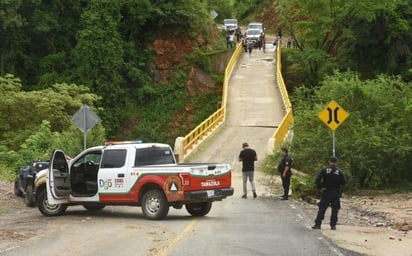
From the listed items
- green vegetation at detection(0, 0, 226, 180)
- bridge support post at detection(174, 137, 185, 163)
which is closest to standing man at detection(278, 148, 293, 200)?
bridge support post at detection(174, 137, 185, 163)

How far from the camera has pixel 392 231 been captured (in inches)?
613

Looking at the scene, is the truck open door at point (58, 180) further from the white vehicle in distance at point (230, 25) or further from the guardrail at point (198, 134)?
the white vehicle in distance at point (230, 25)

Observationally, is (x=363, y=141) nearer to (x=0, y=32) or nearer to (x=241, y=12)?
(x=0, y=32)

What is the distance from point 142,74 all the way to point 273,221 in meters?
43.0

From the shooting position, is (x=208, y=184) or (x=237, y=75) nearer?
(x=208, y=184)

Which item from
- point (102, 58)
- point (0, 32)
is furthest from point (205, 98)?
point (0, 32)

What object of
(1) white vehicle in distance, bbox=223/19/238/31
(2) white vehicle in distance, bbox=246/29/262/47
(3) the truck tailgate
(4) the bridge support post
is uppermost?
(1) white vehicle in distance, bbox=223/19/238/31

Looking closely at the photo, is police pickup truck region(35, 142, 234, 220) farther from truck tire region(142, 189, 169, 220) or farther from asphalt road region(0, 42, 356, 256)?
asphalt road region(0, 42, 356, 256)

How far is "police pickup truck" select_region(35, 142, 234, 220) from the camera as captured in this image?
55.1 ft

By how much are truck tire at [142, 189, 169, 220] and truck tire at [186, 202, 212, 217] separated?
4.02 feet

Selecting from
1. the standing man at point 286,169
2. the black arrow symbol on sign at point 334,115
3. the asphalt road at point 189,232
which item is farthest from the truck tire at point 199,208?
the black arrow symbol on sign at point 334,115

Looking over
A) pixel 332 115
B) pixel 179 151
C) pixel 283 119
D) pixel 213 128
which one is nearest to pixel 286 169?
pixel 332 115

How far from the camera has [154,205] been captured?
17062 millimetres

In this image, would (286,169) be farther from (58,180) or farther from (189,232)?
(189,232)
